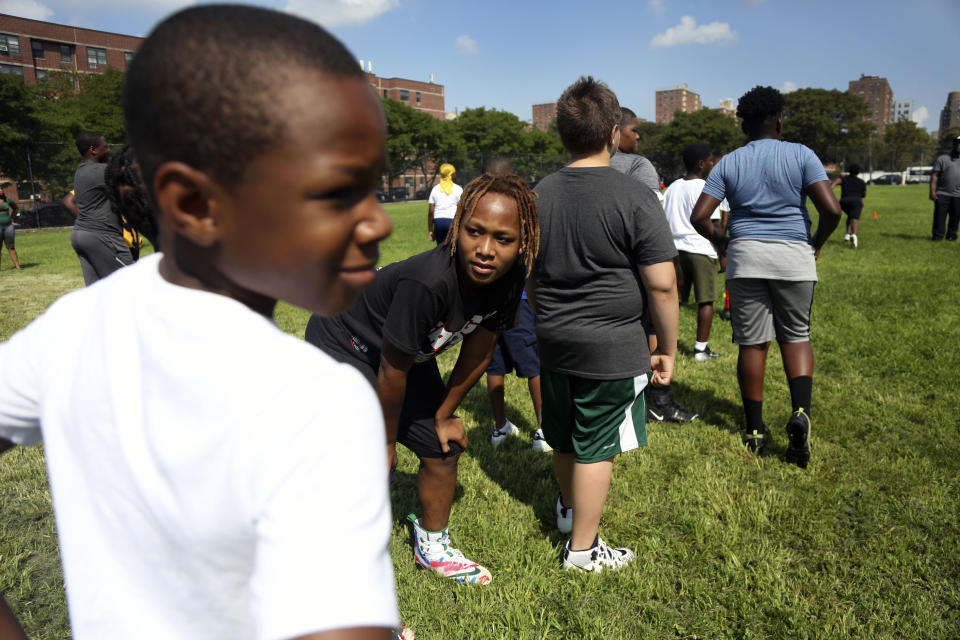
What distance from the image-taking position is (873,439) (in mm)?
4355

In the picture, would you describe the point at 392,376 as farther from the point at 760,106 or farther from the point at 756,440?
the point at 760,106

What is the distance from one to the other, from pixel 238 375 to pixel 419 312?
70.6 inches

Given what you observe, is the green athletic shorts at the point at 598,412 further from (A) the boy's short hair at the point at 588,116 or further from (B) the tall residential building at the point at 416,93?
(B) the tall residential building at the point at 416,93

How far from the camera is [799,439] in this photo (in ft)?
13.0

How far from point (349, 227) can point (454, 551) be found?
266 cm

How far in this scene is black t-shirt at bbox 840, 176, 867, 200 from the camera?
13766mm

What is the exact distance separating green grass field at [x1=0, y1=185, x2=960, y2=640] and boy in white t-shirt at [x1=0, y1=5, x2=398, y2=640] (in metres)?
2.27

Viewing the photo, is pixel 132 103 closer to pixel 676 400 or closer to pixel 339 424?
pixel 339 424

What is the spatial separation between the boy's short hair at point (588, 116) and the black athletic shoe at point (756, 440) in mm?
2552

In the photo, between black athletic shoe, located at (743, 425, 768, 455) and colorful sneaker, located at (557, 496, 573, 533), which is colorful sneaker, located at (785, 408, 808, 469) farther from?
colorful sneaker, located at (557, 496, 573, 533)

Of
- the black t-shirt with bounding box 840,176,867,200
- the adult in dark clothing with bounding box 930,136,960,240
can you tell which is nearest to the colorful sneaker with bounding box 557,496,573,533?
the black t-shirt with bounding box 840,176,867,200

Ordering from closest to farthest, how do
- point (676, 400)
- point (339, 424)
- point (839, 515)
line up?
point (339, 424)
point (839, 515)
point (676, 400)

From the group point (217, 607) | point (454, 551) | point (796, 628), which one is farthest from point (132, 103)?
point (796, 628)

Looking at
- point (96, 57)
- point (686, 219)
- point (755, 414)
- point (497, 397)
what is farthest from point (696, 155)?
point (96, 57)
